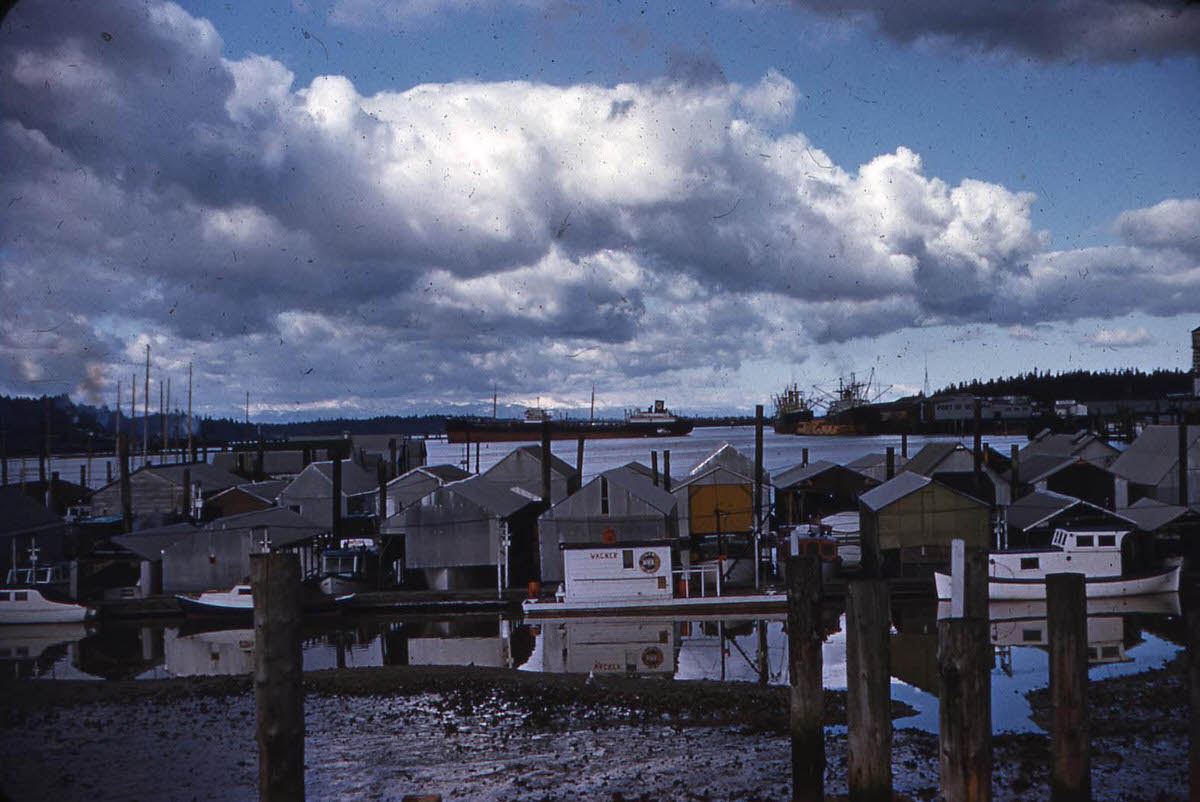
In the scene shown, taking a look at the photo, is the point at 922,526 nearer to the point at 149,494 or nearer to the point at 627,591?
the point at 627,591

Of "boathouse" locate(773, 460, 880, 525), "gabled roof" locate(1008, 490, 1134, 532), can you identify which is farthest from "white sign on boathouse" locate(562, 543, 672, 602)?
"boathouse" locate(773, 460, 880, 525)

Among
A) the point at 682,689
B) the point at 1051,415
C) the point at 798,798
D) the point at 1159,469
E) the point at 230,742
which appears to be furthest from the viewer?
the point at 1051,415

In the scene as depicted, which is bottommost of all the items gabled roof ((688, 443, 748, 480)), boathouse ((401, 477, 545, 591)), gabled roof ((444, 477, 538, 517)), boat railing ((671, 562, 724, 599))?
boat railing ((671, 562, 724, 599))

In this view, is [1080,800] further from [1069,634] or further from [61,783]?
[61,783]

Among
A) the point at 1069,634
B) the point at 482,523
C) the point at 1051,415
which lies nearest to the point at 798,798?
the point at 1069,634

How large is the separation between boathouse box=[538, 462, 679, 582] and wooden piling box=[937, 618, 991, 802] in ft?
84.3

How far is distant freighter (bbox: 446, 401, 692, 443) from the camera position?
508 feet

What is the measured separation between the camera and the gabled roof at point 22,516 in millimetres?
Result: 38250

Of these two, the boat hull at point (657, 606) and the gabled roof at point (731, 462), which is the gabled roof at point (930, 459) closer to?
the gabled roof at point (731, 462)

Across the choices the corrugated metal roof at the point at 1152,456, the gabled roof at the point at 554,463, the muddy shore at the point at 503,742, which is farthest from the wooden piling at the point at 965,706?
the corrugated metal roof at the point at 1152,456

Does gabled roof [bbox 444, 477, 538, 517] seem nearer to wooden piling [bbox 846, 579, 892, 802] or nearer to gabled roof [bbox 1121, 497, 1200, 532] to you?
gabled roof [bbox 1121, 497, 1200, 532]

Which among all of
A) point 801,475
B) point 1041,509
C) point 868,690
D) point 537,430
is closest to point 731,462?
point 801,475

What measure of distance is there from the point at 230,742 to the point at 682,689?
27.9 feet

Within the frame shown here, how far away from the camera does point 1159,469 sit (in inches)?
1839
